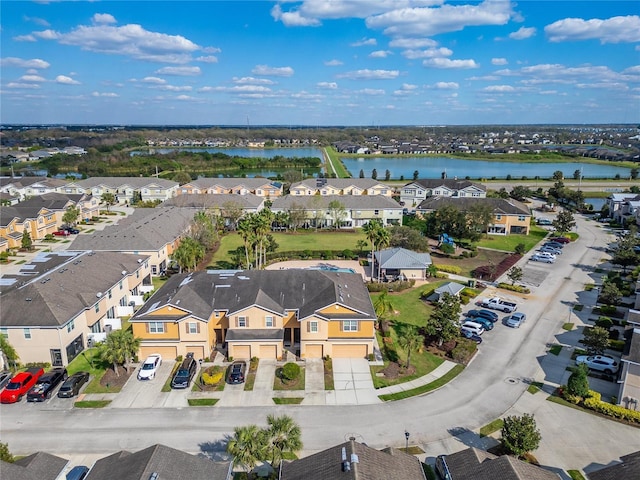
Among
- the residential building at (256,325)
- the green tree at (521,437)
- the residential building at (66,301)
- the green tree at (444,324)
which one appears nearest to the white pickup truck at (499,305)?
the green tree at (444,324)

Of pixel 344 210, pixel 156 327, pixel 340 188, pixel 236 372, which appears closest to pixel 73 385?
pixel 156 327

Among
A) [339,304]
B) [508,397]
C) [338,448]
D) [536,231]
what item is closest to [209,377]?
[339,304]

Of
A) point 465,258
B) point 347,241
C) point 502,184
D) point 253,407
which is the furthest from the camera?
point 502,184

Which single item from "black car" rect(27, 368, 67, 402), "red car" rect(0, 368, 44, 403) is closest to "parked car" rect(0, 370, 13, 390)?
"red car" rect(0, 368, 44, 403)

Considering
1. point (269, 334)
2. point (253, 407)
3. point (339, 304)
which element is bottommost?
point (253, 407)

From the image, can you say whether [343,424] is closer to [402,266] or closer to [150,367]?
[150,367]

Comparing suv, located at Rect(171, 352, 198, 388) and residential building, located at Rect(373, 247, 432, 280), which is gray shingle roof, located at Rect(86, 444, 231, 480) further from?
residential building, located at Rect(373, 247, 432, 280)

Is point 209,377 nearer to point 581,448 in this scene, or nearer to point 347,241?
point 581,448
